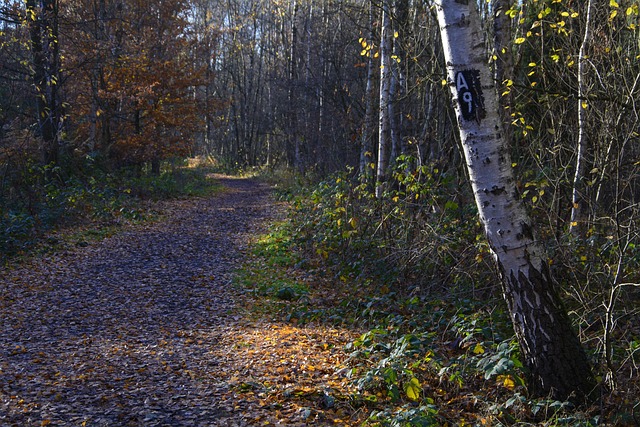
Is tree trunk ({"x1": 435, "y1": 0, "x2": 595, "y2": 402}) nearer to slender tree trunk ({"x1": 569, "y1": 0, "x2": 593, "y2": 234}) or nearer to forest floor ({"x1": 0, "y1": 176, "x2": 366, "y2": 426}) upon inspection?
forest floor ({"x1": 0, "y1": 176, "x2": 366, "y2": 426})

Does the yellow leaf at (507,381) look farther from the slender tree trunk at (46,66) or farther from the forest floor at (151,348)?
the slender tree trunk at (46,66)

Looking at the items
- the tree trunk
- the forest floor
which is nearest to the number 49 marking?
the tree trunk

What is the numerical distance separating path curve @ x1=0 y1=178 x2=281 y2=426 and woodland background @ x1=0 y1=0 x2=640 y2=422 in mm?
1790

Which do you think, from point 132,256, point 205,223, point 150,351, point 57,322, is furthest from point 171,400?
point 205,223

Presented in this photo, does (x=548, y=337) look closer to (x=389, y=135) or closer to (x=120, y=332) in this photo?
(x=120, y=332)

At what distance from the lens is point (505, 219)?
4090mm

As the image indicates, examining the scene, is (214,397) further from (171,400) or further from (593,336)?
(593,336)

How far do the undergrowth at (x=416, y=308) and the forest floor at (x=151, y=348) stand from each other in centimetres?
42

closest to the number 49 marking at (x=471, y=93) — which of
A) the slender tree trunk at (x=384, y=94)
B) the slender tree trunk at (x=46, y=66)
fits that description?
the slender tree trunk at (x=384, y=94)

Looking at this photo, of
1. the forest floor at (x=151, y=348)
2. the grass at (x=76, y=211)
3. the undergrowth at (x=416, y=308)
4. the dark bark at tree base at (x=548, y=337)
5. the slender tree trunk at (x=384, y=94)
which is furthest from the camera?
the slender tree trunk at (x=384, y=94)

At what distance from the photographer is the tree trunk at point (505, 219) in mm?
4035

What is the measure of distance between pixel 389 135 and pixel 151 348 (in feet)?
37.9

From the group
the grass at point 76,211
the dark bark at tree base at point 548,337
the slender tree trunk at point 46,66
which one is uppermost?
the slender tree trunk at point 46,66

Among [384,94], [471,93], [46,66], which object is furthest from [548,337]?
[46,66]
